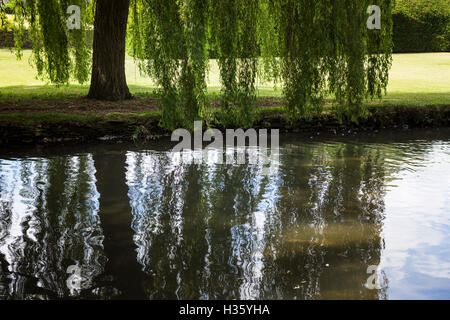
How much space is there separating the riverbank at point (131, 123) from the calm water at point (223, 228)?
113 cm

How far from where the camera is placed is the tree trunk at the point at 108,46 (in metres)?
9.84

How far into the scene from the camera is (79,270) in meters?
3.52

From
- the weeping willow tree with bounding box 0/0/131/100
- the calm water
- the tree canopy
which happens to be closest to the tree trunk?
the weeping willow tree with bounding box 0/0/131/100

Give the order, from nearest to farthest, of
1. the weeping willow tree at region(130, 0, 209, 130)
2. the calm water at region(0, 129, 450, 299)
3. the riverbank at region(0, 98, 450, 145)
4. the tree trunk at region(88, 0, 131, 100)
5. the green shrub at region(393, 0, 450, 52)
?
the calm water at region(0, 129, 450, 299)
the weeping willow tree at region(130, 0, 209, 130)
the riverbank at region(0, 98, 450, 145)
the tree trunk at region(88, 0, 131, 100)
the green shrub at region(393, 0, 450, 52)

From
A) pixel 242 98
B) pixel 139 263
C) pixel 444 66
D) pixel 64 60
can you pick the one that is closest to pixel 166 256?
pixel 139 263

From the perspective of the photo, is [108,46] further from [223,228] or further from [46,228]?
[223,228]

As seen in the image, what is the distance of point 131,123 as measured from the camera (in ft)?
29.0

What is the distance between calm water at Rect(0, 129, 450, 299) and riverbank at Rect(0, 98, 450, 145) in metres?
1.13

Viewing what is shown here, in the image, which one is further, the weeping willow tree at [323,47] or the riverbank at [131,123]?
the riverbank at [131,123]

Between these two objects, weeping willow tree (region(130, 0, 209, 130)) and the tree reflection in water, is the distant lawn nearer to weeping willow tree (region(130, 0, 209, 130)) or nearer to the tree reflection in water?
weeping willow tree (region(130, 0, 209, 130))

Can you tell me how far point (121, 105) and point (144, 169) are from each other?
3.49 meters

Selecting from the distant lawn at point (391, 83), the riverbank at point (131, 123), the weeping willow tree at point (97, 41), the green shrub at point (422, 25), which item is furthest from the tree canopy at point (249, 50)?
the green shrub at point (422, 25)

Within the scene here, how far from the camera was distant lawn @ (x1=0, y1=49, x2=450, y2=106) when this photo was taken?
36.8 ft

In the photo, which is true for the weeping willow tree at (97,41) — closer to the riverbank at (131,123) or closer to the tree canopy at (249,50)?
the riverbank at (131,123)
